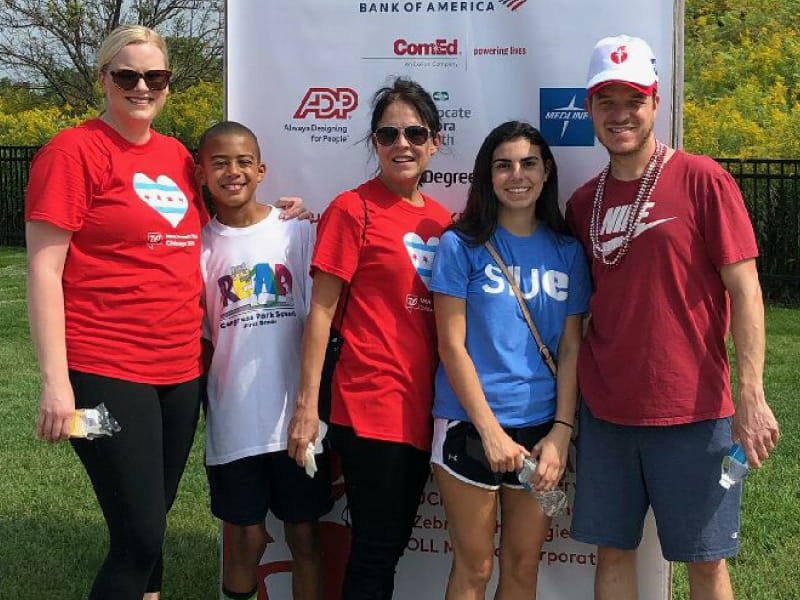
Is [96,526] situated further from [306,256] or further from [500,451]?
[500,451]

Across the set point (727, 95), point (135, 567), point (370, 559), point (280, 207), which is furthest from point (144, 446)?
point (727, 95)

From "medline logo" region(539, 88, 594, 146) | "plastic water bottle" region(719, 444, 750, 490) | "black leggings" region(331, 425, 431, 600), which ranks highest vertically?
"medline logo" region(539, 88, 594, 146)

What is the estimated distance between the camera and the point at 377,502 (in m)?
3.16

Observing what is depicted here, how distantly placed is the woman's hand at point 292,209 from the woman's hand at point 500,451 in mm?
1103

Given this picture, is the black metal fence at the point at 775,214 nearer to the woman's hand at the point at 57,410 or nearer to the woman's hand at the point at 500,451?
the woman's hand at the point at 500,451

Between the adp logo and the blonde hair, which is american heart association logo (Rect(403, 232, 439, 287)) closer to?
the adp logo

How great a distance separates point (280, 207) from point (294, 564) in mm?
1330

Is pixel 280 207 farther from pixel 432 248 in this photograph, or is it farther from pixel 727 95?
pixel 727 95

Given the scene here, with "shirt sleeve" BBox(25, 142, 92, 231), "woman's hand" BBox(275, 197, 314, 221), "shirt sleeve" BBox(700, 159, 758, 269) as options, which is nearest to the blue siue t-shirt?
"shirt sleeve" BBox(700, 159, 758, 269)

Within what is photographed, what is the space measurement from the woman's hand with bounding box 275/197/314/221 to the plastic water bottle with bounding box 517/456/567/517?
122 centimetres

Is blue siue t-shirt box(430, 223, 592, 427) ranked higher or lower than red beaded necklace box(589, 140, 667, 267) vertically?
lower

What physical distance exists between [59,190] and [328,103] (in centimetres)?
124

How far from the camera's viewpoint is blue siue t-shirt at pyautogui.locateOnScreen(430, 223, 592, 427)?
303 centimetres

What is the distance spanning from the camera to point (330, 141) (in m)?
3.75
